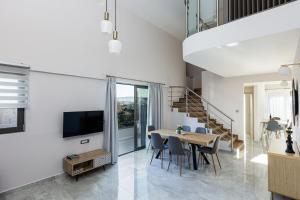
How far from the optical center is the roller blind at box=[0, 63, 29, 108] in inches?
117

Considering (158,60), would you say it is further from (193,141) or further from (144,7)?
(193,141)

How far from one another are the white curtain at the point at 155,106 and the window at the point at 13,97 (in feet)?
11.1

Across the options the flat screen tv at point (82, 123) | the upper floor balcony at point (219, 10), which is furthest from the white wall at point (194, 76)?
the flat screen tv at point (82, 123)

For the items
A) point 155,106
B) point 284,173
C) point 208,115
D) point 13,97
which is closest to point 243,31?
point 284,173

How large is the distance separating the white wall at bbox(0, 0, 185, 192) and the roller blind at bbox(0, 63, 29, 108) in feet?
0.38

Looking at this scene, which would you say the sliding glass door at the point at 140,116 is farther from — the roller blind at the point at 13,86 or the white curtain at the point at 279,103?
the white curtain at the point at 279,103

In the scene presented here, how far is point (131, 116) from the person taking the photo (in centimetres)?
541

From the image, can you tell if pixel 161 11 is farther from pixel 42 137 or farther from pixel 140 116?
pixel 42 137

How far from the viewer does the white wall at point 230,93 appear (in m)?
6.06

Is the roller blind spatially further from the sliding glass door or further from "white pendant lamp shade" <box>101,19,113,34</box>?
the sliding glass door

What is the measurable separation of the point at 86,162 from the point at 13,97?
1844 millimetres

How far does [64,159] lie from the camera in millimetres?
3645

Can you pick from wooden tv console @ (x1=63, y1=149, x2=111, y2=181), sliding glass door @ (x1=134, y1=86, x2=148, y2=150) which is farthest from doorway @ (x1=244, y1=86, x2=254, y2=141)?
wooden tv console @ (x1=63, y1=149, x2=111, y2=181)

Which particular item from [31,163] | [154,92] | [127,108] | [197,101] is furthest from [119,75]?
[197,101]
